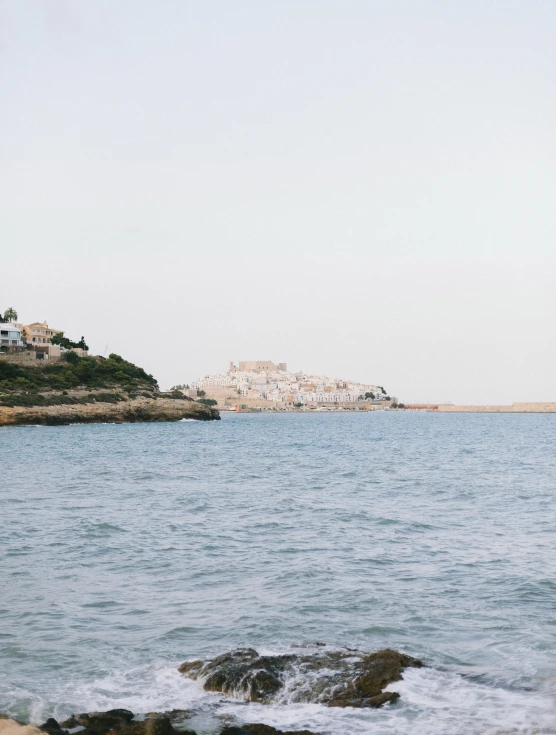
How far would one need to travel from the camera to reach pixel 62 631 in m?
11.4

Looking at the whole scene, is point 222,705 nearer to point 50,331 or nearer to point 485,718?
point 485,718

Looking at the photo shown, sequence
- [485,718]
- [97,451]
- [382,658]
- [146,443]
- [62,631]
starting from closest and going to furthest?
[485,718] < [382,658] < [62,631] < [97,451] < [146,443]

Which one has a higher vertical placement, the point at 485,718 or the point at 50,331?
the point at 50,331

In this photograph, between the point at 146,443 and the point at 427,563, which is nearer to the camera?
the point at 427,563

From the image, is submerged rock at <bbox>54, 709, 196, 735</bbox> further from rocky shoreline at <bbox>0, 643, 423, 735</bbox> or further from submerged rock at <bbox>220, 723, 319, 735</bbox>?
submerged rock at <bbox>220, 723, 319, 735</bbox>

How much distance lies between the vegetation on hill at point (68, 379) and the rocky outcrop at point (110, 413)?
1485mm

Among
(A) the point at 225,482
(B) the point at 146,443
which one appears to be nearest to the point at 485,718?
(A) the point at 225,482

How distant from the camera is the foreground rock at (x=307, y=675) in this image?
873cm

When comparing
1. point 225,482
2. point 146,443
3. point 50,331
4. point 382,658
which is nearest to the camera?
point 382,658

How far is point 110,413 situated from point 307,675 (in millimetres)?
94482

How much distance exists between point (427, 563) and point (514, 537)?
165 inches

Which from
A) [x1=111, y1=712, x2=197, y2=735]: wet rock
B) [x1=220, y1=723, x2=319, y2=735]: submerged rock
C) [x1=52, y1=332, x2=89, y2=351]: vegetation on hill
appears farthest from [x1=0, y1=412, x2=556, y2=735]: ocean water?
[x1=52, y1=332, x2=89, y2=351]: vegetation on hill

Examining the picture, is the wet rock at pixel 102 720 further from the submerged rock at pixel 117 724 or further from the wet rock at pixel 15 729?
the wet rock at pixel 15 729

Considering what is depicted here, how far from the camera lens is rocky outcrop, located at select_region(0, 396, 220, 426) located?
86.6 meters
